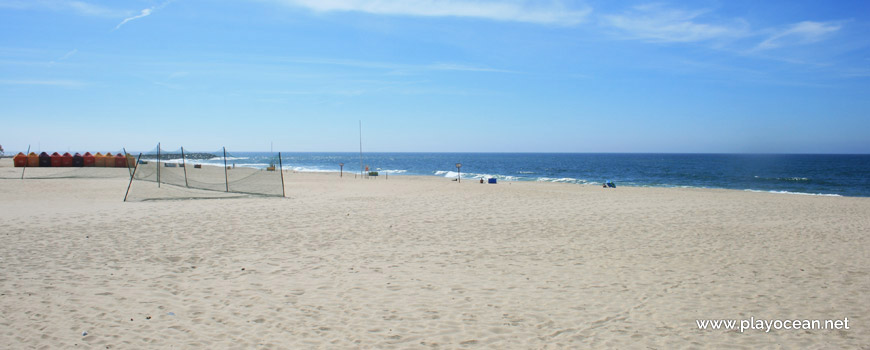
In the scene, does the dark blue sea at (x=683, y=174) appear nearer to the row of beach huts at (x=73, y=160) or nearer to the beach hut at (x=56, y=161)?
the row of beach huts at (x=73, y=160)

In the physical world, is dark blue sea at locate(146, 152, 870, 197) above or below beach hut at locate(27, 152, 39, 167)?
below

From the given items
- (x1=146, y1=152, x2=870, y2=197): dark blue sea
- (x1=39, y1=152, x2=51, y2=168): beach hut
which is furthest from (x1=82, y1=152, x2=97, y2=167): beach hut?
(x1=146, y1=152, x2=870, y2=197): dark blue sea

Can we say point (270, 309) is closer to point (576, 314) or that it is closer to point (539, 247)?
point (576, 314)

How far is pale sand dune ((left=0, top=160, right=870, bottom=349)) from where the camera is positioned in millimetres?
4641

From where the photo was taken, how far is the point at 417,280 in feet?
21.5

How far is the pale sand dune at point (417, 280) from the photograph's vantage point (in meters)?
4.64

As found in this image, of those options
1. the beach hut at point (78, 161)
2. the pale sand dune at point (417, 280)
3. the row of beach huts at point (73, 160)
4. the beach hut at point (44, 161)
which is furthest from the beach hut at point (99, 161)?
the pale sand dune at point (417, 280)

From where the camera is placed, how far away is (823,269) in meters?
7.29

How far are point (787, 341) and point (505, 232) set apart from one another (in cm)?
604

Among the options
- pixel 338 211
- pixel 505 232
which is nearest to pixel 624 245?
pixel 505 232

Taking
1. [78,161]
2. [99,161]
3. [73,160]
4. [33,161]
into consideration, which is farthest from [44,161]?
[99,161]

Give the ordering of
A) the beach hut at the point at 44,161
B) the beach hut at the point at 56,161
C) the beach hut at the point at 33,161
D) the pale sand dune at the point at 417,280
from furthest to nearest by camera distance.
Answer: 1. the beach hut at the point at 56,161
2. the beach hut at the point at 44,161
3. the beach hut at the point at 33,161
4. the pale sand dune at the point at 417,280

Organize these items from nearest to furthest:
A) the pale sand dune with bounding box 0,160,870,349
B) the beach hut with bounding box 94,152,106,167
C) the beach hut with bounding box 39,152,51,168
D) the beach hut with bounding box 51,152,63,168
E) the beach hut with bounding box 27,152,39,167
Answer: the pale sand dune with bounding box 0,160,870,349, the beach hut with bounding box 27,152,39,167, the beach hut with bounding box 39,152,51,168, the beach hut with bounding box 51,152,63,168, the beach hut with bounding box 94,152,106,167

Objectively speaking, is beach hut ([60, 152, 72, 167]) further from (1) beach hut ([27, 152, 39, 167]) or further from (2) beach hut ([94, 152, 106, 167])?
(2) beach hut ([94, 152, 106, 167])
